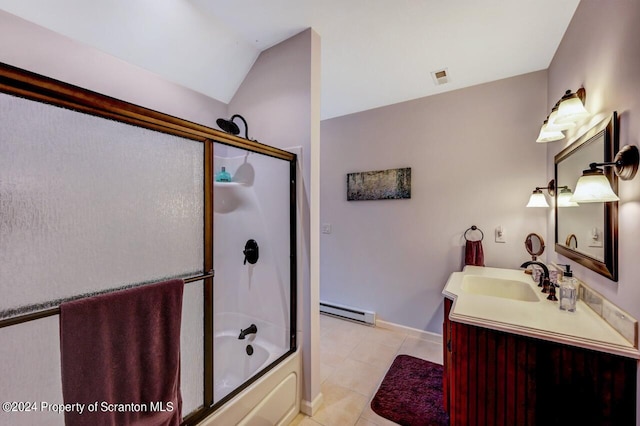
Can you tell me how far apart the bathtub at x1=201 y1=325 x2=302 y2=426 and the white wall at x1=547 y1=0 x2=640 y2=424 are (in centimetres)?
162

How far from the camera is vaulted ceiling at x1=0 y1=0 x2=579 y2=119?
1431 mm

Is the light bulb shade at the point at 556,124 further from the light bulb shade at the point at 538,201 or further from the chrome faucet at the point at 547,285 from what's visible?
the chrome faucet at the point at 547,285

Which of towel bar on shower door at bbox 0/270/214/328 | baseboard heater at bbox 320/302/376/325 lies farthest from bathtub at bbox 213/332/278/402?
baseboard heater at bbox 320/302/376/325

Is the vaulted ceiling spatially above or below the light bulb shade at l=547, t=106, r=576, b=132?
above

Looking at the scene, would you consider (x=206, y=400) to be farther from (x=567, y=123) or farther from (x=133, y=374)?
(x=567, y=123)

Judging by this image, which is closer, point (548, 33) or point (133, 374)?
point (133, 374)

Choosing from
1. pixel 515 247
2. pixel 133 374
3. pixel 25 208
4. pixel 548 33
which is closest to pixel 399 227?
pixel 515 247

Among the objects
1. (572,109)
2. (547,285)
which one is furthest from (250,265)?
(572,109)

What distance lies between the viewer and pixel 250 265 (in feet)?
6.31

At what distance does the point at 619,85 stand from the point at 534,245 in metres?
1.43

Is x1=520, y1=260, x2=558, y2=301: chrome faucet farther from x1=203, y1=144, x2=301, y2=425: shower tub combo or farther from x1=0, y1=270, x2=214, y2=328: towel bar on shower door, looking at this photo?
x1=0, y1=270, x2=214, y2=328: towel bar on shower door

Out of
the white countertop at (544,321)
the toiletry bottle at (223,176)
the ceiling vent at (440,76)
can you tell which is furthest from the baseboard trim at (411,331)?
the ceiling vent at (440,76)

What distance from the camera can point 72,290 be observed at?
0.81m

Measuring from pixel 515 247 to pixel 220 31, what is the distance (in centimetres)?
294
